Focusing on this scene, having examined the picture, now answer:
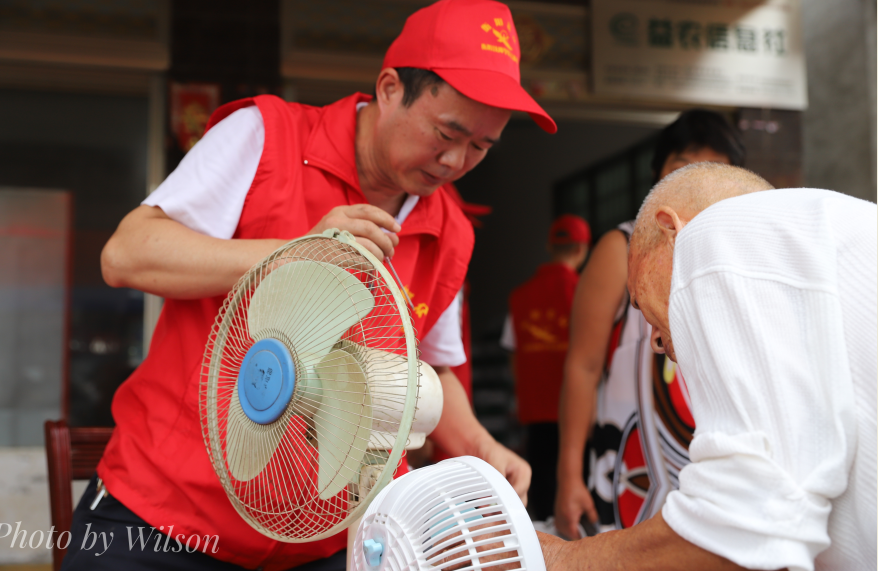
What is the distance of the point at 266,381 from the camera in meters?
0.97

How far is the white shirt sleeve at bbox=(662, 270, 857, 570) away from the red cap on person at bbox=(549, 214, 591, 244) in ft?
11.9

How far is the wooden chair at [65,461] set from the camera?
5.41 feet

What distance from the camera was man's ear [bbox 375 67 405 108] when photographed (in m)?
1.40

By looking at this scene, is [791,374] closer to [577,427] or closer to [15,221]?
[577,427]

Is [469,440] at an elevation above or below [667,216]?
below

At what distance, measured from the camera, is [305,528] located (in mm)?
975

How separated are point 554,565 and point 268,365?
0.46 m

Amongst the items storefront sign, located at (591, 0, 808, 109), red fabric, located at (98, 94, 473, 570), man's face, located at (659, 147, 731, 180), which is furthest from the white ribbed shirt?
storefront sign, located at (591, 0, 808, 109)

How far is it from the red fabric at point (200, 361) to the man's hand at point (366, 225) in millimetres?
255

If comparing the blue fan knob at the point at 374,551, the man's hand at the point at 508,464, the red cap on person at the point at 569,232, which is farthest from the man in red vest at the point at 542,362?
the blue fan knob at the point at 374,551

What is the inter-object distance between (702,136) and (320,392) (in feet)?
5.40

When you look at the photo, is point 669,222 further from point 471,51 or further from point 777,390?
point 471,51

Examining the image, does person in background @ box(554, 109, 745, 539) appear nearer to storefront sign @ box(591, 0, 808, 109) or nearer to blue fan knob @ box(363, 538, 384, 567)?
blue fan knob @ box(363, 538, 384, 567)

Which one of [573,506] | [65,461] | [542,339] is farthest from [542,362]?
[65,461]
